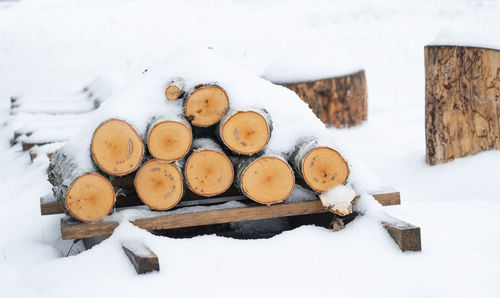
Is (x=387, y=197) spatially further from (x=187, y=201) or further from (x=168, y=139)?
(x=168, y=139)

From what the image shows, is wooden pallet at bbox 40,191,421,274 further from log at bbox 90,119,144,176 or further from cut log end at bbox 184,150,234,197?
log at bbox 90,119,144,176

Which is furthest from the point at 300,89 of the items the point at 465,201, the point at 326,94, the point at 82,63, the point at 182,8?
the point at 182,8

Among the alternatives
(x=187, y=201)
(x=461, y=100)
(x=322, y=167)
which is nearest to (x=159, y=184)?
(x=187, y=201)

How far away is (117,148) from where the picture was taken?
2918mm

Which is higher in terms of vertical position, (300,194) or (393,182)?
(300,194)

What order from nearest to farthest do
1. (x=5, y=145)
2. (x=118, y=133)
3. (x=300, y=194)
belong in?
(x=118, y=133)
(x=300, y=194)
(x=5, y=145)

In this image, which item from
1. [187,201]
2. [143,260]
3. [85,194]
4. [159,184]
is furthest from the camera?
[187,201]

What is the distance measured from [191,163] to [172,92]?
44 centimetres

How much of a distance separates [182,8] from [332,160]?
13.2 metres

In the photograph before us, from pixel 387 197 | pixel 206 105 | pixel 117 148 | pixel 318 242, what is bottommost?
pixel 318 242

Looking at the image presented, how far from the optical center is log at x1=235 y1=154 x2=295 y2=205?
3016mm

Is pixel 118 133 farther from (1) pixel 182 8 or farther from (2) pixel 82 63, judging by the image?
(1) pixel 182 8

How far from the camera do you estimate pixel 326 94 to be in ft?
19.8

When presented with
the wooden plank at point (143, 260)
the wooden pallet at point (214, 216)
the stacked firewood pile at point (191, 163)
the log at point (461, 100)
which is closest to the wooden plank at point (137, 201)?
the wooden pallet at point (214, 216)
